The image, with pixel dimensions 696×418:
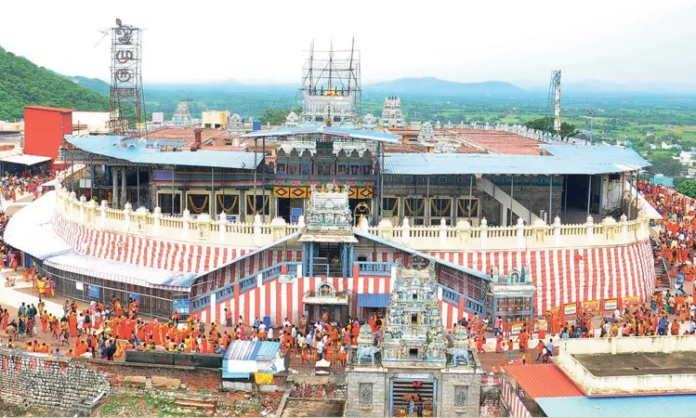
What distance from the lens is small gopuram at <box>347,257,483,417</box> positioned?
23.0m

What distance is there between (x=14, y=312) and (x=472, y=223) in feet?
64.3

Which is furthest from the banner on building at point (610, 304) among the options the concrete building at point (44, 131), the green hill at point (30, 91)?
the green hill at point (30, 91)

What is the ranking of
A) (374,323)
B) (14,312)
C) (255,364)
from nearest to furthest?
(255,364)
(374,323)
(14,312)

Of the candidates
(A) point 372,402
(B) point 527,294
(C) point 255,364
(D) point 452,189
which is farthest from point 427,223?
(A) point 372,402

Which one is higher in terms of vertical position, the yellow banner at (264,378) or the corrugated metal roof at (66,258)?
the corrugated metal roof at (66,258)

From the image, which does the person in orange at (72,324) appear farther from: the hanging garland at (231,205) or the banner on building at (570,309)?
the banner on building at (570,309)

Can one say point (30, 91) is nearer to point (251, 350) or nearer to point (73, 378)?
point (73, 378)

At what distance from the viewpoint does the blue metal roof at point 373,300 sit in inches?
1291

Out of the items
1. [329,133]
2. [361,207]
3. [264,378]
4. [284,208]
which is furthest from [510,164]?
[264,378]

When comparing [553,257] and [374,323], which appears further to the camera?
[553,257]

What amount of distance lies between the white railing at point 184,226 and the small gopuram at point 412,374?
1148 cm

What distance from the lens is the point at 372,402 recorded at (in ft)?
75.4

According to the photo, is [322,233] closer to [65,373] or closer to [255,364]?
[255,364]

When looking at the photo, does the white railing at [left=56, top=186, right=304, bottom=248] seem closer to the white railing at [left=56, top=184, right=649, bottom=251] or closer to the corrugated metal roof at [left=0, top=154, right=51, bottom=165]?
the white railing at [left=56, top=184, right=649, bottom=251]
